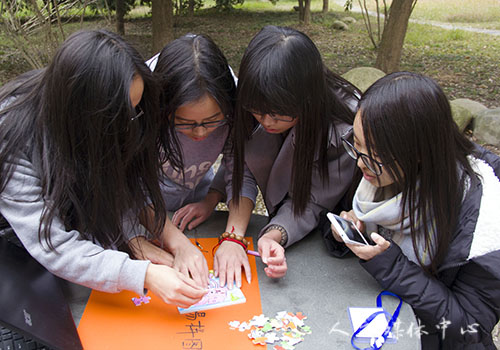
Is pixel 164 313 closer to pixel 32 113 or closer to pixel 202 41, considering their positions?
pixel 32 113

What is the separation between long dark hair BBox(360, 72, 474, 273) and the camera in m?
1.36

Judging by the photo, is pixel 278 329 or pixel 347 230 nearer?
pixel 278 329

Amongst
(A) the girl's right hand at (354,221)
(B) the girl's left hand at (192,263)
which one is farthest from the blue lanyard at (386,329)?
(B) the girl's left hand at (192,263)

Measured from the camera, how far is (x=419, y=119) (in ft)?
4.44

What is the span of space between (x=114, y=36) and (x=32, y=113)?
0.33m

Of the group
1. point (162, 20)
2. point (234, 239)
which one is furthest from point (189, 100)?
point (162, 20)

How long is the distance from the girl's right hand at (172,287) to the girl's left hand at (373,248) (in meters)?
0.53

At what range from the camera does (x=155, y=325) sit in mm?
1407

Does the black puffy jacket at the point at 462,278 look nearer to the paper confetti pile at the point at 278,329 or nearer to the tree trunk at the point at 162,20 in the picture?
the paper confetti pile at the point at 278,329

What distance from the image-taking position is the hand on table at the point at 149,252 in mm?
1656

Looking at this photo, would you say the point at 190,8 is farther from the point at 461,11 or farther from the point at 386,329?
the point at 386,329

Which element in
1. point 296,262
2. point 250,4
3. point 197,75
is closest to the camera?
point 197,75

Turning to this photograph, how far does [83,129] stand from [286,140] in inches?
35.8

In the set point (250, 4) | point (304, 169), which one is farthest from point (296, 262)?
point (250, 4)
